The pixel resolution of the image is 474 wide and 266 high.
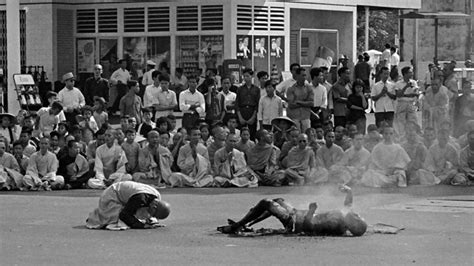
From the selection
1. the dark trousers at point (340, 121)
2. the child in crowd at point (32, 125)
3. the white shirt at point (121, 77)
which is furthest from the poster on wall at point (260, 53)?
the child in crowd at point (32, 125)

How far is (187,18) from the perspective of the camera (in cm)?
3447

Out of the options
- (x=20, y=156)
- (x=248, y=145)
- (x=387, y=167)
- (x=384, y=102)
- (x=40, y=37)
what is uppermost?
(x=40, y=37)

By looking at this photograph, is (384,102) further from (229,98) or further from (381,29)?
(381,29)

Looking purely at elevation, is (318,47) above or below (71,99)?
Result: above

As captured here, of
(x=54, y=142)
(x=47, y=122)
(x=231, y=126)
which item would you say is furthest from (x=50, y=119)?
(x=231, y=126)

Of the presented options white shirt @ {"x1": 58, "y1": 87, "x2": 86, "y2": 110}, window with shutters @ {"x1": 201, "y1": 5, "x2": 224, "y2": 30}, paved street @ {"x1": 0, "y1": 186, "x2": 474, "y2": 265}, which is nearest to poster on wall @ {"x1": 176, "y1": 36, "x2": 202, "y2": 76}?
window with shutters @ {"x1": 201, "y1": 5, "x2": 224, "y2": 30}

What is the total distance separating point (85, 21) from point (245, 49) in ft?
18.1

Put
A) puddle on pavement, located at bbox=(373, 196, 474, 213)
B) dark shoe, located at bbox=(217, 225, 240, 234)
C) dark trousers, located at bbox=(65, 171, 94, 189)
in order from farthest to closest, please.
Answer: dark trousers, located at bbox=(65, 171, 94, 189)
puddle on pavement, located at bbox=(373, 196, 474, 213)
dark shoe, located at bbox=(217, 225, 240, 234)

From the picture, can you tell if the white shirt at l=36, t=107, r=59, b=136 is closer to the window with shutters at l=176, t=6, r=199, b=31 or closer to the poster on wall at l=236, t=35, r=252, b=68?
the poster on wall at l=236, t=35, r=252, b=68

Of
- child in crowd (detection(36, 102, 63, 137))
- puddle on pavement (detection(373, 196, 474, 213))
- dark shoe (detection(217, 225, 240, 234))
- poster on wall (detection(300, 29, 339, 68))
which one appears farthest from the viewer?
poster on wall (detection(300, 29, 339, 68))

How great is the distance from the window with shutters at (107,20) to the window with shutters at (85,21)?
0.29m

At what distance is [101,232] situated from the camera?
1380 cm

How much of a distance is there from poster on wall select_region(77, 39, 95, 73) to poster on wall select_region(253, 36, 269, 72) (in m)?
5.12

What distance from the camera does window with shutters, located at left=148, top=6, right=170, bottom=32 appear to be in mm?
34781
